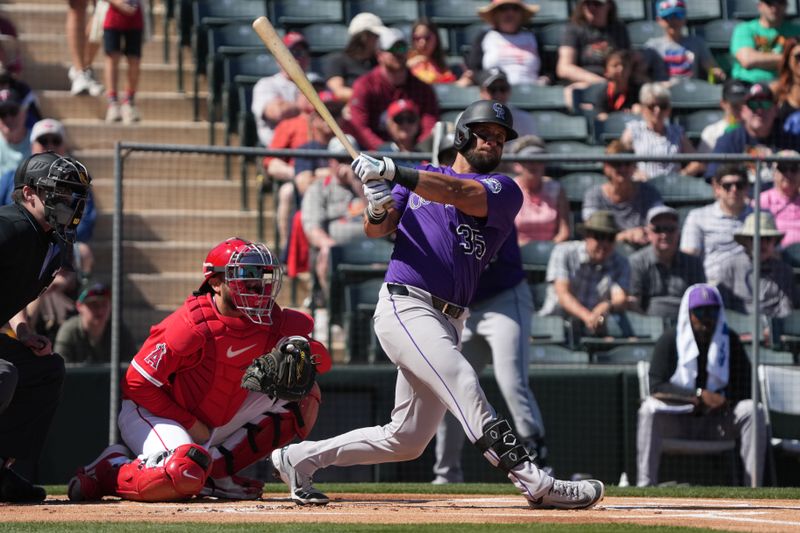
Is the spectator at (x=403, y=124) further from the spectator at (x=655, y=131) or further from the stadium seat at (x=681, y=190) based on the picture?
the stadium seat at (x=681, y=190)

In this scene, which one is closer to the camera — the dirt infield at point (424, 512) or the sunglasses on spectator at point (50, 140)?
the dirt infield at point (424, 512)

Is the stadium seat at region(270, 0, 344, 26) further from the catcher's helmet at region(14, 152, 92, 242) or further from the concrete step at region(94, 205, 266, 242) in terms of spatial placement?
the catcher's helmet at region(14, 152, 92, 242)

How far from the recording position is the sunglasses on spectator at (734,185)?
9344 mm

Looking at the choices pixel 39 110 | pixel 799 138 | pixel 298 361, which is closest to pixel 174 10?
pixel 39 110

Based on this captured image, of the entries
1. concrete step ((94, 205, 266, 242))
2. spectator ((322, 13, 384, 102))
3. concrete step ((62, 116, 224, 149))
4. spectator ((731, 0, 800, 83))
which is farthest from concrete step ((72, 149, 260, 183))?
spectator ((731, 0, 800, 83))

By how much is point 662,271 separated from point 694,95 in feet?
12.0

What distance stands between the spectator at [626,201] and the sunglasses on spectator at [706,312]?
651mm

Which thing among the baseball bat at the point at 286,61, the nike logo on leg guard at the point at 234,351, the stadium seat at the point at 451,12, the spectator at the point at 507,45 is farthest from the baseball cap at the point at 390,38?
the nike logo on leg guard at the point at 234,351

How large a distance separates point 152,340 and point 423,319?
139 cm

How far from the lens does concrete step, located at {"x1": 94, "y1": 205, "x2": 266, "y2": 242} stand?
9.59m

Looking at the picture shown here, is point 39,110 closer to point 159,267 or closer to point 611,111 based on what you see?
point 159,267

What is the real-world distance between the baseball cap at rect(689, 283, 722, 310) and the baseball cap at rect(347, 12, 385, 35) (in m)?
4.45

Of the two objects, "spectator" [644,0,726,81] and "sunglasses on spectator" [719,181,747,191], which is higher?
"spectator" [644,0,726,81]

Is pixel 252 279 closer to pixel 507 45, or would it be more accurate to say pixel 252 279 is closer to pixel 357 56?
pixel 357 56
